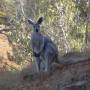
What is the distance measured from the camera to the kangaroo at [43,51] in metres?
10.7

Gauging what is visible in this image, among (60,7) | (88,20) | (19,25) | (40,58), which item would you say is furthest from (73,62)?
(19,25)

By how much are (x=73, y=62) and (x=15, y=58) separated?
1324 cm

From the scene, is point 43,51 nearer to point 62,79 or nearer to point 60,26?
point 62,79

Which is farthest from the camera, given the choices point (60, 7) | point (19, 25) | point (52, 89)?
point (19, 25)

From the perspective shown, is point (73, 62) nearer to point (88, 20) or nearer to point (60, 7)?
point (88, 20)

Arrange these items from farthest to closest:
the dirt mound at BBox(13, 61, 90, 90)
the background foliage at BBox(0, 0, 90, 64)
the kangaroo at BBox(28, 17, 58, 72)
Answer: the background foliage at BBox(0, 0, 90, 64), the kangaroo at BBox(28, 17, 58, 72), the dirt mound at BBox(13, 61, 90, 90)

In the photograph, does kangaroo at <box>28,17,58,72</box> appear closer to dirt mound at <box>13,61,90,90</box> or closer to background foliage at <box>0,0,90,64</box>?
dirt mound at <box>13,61,90,90</box>

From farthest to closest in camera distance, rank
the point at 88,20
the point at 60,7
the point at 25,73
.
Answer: the point at 60,7 → the point at 88,20 → the point at 25,73

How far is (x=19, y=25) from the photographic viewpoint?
2342cm

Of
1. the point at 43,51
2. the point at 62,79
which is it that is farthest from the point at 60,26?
the point at 62,79

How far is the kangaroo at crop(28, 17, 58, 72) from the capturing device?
423 inches

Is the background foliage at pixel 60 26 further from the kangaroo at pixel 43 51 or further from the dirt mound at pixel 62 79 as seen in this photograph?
the dirt mound at pixel 62 79

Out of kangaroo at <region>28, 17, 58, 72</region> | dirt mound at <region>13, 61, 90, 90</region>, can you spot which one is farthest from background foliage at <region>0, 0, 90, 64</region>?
dirt mound at <region>13, 61, 90, 90</region>

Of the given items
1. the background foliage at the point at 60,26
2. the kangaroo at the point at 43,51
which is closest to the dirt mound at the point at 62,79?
the kangaroo at the point at 43,51
